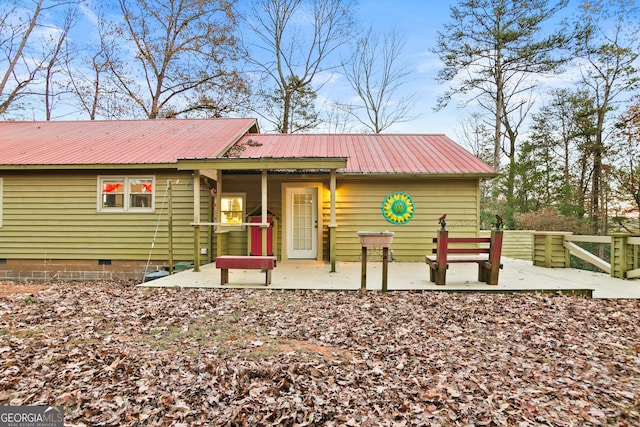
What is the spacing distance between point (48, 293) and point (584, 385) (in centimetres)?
775

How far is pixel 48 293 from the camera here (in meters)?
6.06

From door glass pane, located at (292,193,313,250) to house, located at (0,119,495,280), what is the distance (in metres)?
0.03

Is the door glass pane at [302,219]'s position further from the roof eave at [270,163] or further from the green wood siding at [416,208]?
the roof eave at [270,163]

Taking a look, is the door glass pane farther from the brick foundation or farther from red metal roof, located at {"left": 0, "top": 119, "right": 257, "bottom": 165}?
the brick foundation

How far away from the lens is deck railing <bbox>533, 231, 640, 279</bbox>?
673cm

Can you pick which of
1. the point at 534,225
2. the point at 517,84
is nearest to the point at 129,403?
the point at 534,225

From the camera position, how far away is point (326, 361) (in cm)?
319

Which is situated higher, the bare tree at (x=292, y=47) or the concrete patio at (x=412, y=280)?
the bare tree at (x=292, y=47)

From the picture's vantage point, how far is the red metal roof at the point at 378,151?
29.2 ft

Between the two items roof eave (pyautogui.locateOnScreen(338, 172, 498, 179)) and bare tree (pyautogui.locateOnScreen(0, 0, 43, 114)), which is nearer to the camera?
roof eave (pyautogui.locateOnScreen(338, 172, 498, 179))

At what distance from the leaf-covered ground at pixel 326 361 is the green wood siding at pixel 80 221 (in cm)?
375

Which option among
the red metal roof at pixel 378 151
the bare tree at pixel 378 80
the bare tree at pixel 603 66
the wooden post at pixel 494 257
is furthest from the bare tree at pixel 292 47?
the wooden post at pixel 494 257

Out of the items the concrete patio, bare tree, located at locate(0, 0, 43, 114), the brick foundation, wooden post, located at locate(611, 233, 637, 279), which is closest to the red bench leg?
the concrete patio

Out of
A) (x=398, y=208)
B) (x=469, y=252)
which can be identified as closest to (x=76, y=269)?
(x=398, y=208)
